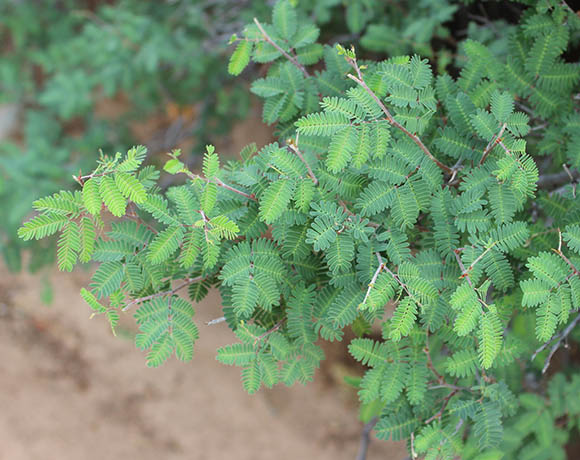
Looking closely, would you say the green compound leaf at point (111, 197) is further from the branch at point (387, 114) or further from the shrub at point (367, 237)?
the branch at point (387, 114)

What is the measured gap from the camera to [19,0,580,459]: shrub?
1.49 meters

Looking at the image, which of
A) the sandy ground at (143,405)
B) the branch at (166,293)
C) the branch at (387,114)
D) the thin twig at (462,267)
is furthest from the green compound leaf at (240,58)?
the sandy ground at (143,405)

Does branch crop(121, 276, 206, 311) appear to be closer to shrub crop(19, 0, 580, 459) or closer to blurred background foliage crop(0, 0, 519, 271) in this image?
shrub crop(19, 0, 580, 459)

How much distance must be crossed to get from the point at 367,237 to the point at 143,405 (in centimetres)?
397

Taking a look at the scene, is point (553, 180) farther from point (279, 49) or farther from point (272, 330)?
point (272, 330)

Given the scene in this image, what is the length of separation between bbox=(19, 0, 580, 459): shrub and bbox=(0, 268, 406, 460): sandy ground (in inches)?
114

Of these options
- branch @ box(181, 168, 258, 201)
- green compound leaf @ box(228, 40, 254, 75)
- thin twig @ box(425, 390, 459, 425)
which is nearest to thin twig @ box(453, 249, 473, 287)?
thin twig @ box(425, 390, 459, 425)

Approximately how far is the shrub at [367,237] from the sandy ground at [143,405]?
2.91 metres

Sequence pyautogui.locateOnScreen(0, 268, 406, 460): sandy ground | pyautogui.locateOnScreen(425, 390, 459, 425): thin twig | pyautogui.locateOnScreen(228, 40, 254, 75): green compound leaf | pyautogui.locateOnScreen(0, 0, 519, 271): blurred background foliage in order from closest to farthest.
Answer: pyautogui.locateOnScreen(425, 390, 459, 425): thin twig, pyautogui.locateOnScreen(228, 40, 254, 75): green compound leaf, pyautogui.locateOnScreen(0, 0, 519, 271): blurred background foliage, pyautogui.locateOnScreen(0, 268, 406, 460): sandy ground

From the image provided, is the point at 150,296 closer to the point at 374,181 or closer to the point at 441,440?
the point at 374,181

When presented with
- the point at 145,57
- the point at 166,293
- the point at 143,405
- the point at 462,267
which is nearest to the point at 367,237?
the point at 462,267

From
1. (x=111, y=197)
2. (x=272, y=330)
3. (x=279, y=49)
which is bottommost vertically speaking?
(x=272, y=330)

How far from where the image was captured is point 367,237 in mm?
1565

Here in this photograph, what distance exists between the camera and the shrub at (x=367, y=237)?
4.90 ft
